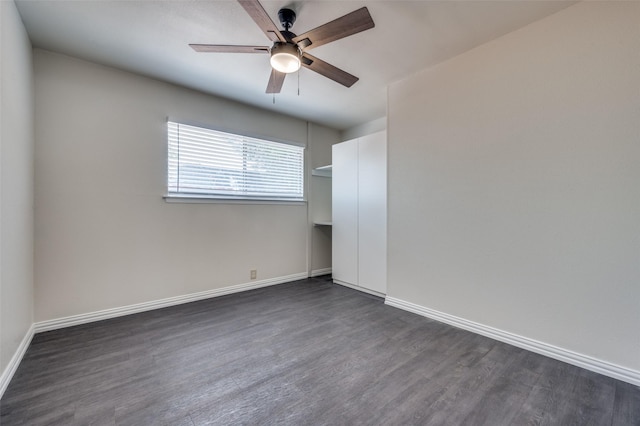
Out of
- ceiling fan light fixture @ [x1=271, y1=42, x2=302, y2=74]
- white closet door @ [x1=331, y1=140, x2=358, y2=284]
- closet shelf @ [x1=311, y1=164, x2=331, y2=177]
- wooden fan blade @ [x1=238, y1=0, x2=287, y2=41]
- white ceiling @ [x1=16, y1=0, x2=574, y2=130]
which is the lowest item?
white closet door @ [x1=331, y1=140, x2=358, y2=284]

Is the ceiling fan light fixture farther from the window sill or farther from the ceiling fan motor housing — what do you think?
the window sill

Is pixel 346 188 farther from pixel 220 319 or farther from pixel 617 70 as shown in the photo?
pixel 617 70

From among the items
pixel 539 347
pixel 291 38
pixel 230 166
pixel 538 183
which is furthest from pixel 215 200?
pixel 539 347

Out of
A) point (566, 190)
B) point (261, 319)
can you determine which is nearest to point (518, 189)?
point (566, 190)

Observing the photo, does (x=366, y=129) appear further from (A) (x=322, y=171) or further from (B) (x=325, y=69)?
(B) (x=325, y=69)

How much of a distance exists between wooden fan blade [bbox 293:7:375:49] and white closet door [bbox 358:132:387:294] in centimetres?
171

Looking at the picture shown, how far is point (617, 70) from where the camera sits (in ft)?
5.78

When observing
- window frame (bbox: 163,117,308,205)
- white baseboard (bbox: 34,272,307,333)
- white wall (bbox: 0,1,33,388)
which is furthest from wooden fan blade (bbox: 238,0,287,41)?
white baseboard (bbox: 34,272,307,333)

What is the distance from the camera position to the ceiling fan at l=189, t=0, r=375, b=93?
5.19ft

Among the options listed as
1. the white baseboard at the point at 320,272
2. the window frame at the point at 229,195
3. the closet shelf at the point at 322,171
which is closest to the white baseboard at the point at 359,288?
the white baseboard at the point at 320,272

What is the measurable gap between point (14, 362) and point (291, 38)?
9.52 ft

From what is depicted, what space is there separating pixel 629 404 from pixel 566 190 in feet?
4.35

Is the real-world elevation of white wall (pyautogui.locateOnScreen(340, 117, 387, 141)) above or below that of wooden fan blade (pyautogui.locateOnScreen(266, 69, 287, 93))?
above

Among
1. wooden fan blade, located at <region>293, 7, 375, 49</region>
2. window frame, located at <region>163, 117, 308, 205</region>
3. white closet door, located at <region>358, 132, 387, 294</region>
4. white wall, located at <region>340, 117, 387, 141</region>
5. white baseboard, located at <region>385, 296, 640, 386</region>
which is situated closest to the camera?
wooden fan blade, located at <region>293, 7, 375, 49</region>
